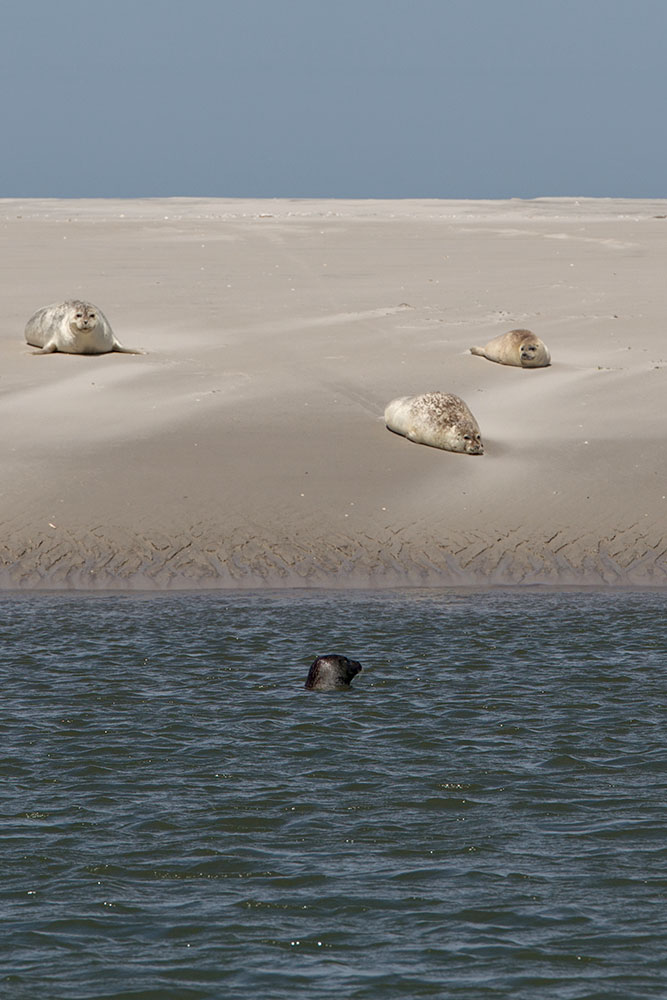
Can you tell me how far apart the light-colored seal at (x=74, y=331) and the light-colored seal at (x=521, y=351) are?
3.84 meters

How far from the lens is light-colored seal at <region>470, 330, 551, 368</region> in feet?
50.0

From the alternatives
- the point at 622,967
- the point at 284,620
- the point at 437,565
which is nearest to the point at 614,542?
the point at 437,565

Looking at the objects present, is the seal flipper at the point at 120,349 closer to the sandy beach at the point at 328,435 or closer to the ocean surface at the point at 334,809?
the sandy beach at the point at 328,435

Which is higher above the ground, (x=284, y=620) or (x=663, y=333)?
(x=663, y=333)

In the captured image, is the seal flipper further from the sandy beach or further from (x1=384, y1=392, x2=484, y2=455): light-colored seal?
(x1=384, y1=392, x2=484, y2=455): light-colored seal

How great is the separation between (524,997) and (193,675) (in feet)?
13.3

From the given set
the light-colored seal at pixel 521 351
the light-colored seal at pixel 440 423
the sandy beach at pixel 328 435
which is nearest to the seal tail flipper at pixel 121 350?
the sandy beach at pixel 328 435

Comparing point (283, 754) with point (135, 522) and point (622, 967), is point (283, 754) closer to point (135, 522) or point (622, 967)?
point (622, 967)

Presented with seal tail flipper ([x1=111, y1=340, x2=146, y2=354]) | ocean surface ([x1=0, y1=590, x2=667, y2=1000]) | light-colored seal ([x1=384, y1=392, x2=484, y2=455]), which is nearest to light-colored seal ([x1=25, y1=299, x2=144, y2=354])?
seal tail flipper ([x1=111, y1=340, x2=146, y2=354])

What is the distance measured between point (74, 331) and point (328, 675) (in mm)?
8665

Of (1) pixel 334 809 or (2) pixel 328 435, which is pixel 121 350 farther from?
(1) pixel 334 809

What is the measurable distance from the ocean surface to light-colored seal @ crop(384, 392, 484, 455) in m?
3.29

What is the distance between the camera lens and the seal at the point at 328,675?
25.6 feet

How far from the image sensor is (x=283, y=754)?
22.4ft
